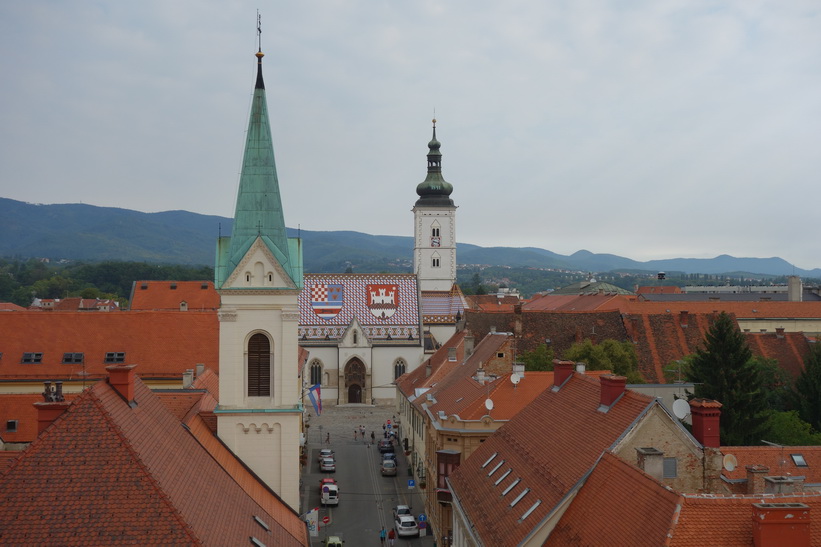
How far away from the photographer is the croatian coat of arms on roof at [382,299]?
3866 inches

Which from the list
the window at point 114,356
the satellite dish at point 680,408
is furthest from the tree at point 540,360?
the satellite dish at point 680,408

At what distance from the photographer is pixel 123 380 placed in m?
20.4

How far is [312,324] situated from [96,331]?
4276cm

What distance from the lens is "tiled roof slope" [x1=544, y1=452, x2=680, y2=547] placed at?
1780 cm

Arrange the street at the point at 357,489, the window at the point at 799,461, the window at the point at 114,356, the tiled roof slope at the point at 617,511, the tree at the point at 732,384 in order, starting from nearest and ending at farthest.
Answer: the tiled roof slope at the point at 617,511, the window at the point at 799,461, the street at the point at 357,489, the tree at the point at 732,384, the window at the point at 114,356

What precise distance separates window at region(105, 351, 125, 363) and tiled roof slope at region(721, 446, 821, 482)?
35.9 m

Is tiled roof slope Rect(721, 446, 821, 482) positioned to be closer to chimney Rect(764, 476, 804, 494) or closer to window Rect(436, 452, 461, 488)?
window Rect(436, 452, 461, 488)

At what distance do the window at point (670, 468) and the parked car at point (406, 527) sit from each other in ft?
69.1

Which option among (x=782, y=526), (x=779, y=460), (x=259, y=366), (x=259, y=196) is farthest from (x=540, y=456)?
(x=779, y=460)

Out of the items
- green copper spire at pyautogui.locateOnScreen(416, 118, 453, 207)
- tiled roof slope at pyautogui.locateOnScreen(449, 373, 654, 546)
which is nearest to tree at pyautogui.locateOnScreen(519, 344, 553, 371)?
tiled roof slope at pyautogui.locateOnScreen(449, 373, 654, 546)

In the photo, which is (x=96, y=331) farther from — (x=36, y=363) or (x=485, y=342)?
(x=485, y=342)

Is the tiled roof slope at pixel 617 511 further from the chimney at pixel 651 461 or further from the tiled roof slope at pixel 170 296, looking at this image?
the tiled roof slope at pixel 170 296

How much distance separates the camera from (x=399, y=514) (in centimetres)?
4444

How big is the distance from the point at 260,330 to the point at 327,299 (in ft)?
224
